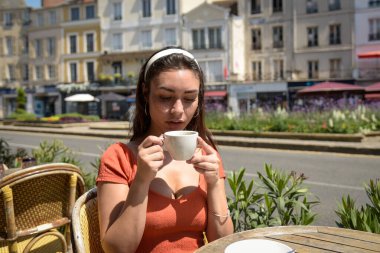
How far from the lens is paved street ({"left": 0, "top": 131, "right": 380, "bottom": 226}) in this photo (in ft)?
19.4

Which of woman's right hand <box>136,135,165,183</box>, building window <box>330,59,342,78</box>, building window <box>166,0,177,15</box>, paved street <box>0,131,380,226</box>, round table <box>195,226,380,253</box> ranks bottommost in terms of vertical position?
paved street <box>0,131,380,226</box>

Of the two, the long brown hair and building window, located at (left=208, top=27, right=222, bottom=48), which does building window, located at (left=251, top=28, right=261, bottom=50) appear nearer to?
building window, located at (left=208, top=27, right=222, bottom=48)

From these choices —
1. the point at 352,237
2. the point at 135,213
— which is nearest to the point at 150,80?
the point at 135,213

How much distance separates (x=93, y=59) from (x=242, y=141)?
32.7 meters

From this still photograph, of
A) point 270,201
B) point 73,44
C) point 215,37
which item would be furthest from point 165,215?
point 73,44

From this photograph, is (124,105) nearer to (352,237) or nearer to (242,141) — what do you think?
(242,141)

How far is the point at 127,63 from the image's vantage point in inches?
1593

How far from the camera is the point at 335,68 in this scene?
32750mm

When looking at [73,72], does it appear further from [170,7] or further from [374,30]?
[374,30]

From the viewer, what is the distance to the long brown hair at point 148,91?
1.83 m

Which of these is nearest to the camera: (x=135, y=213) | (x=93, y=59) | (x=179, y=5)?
(x=135, y=213)

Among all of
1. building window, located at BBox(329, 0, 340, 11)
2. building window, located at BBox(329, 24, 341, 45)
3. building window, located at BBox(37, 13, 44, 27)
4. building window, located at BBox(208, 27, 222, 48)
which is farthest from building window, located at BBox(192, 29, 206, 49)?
building window, located at BBox(37, 13, 44, 27)

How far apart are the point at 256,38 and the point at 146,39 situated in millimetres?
11245

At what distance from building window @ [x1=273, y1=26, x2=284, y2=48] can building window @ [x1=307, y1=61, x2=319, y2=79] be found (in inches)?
116
